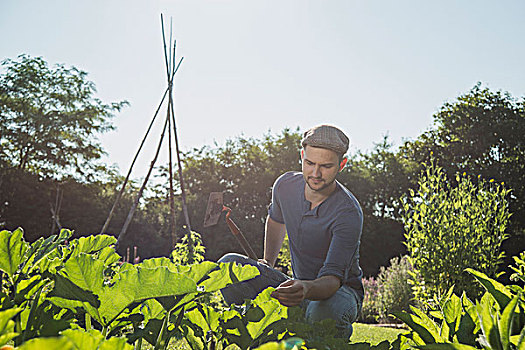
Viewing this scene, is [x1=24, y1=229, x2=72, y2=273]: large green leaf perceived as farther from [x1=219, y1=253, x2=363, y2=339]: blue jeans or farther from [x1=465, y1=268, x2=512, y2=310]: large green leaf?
[x1=219, y1=253, x2=363, y2=339]: blue jeans

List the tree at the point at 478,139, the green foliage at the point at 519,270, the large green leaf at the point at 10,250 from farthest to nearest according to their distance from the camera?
the tree at the point at 478,139 → the green foliage at the point at 519,270 → the large green leaf at the point at 10,250

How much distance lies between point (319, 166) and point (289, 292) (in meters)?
1.16

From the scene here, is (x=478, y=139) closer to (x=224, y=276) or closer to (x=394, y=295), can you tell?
(x=394, y=295)

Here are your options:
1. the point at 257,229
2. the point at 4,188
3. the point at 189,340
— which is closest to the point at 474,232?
the point at 189,340

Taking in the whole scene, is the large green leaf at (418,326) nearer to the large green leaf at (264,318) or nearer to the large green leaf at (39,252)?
the large green leaf at (264,318)

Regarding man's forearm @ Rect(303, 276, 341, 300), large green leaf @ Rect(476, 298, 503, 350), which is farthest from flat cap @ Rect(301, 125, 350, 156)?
large green leaf @ Rect(476, 298, 503, 350)

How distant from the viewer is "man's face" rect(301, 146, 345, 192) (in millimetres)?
2291

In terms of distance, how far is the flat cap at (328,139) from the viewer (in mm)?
2270

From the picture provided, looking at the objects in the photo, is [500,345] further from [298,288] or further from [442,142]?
[442,142]

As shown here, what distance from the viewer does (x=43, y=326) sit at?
51 cm

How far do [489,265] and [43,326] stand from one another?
20.1ft

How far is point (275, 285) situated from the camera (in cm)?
181

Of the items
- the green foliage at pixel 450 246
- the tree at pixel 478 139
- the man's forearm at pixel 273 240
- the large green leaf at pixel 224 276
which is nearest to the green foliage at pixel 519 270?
the large green leaf at pixel 224 276

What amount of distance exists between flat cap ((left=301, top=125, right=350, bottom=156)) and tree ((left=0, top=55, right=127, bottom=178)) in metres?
14.5
